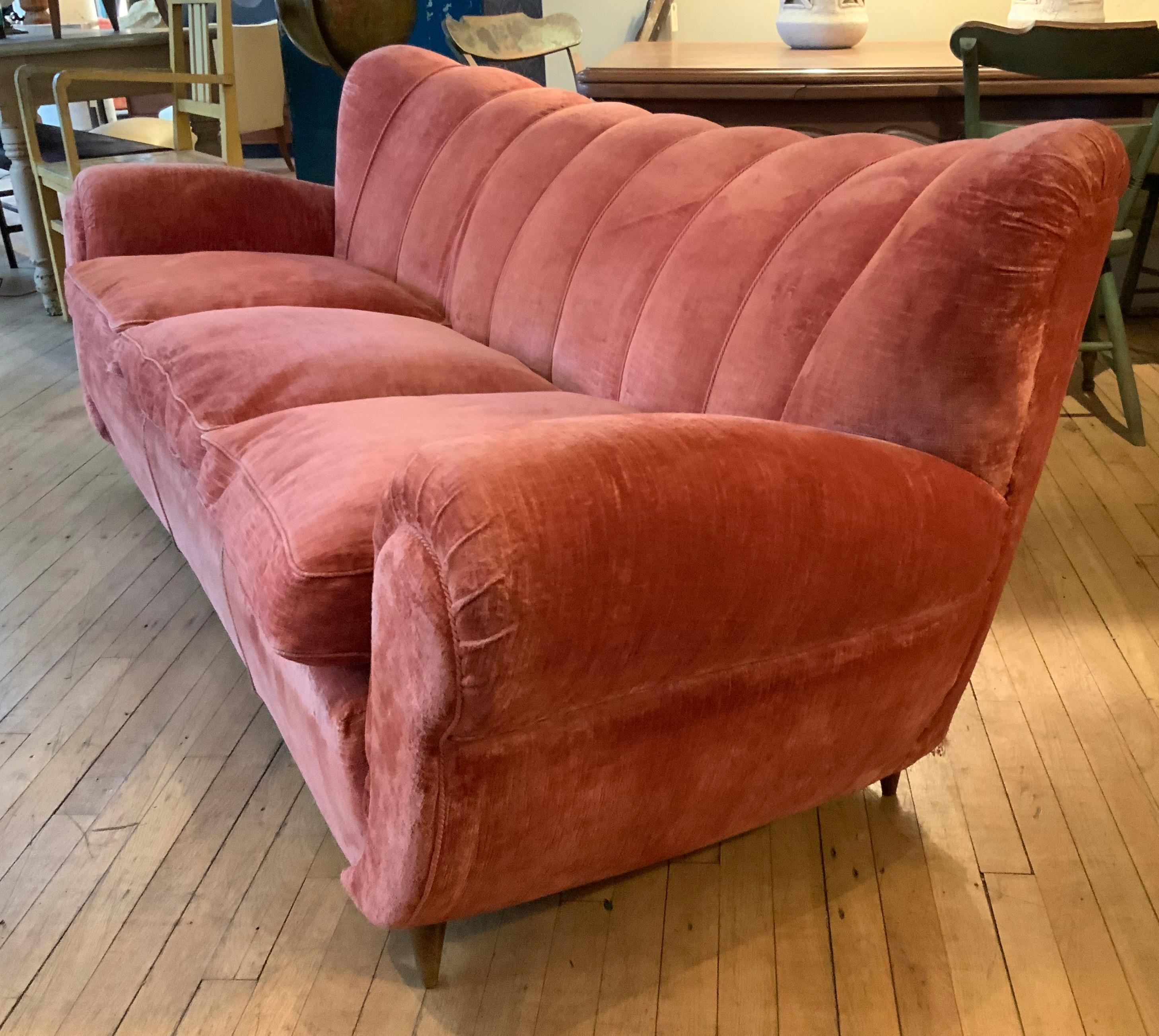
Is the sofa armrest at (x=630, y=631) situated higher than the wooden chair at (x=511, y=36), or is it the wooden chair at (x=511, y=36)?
the wooden chair at (x=511, y=36)

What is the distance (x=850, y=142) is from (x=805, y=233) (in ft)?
0.54

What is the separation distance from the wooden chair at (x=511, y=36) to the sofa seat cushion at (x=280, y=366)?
1276mm

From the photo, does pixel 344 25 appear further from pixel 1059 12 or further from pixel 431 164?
pixel 1059 12

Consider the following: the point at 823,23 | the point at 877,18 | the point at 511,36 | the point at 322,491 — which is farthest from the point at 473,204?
the point at 877,18

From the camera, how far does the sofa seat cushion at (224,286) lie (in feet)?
5.96

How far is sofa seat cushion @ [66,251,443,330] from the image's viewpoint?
5.96 ft

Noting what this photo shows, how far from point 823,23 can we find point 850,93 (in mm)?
567

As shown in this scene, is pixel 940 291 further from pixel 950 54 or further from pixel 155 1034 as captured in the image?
pixel 950 54

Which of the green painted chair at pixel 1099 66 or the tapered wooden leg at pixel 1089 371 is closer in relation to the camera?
the green painted chair at pixel 1099 66

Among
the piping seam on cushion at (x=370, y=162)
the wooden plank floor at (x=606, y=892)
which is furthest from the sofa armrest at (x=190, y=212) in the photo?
the wooden plank floor at (x=606, y=892)

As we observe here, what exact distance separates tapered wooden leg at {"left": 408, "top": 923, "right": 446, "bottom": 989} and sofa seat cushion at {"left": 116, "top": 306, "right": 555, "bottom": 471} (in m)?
0.69

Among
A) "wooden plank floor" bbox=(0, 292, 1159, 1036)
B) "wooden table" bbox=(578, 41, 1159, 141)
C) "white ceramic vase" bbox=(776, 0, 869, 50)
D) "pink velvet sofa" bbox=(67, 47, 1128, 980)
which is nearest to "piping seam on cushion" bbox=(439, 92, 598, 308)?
"pink velvet sofa" bbox=(67, 47, 1128, 980)

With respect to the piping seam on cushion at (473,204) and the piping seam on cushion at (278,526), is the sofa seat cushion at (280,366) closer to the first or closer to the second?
the piping seam on cushion at (278,526)

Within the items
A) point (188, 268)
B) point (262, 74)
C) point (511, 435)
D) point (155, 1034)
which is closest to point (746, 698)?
point (511, 435)
